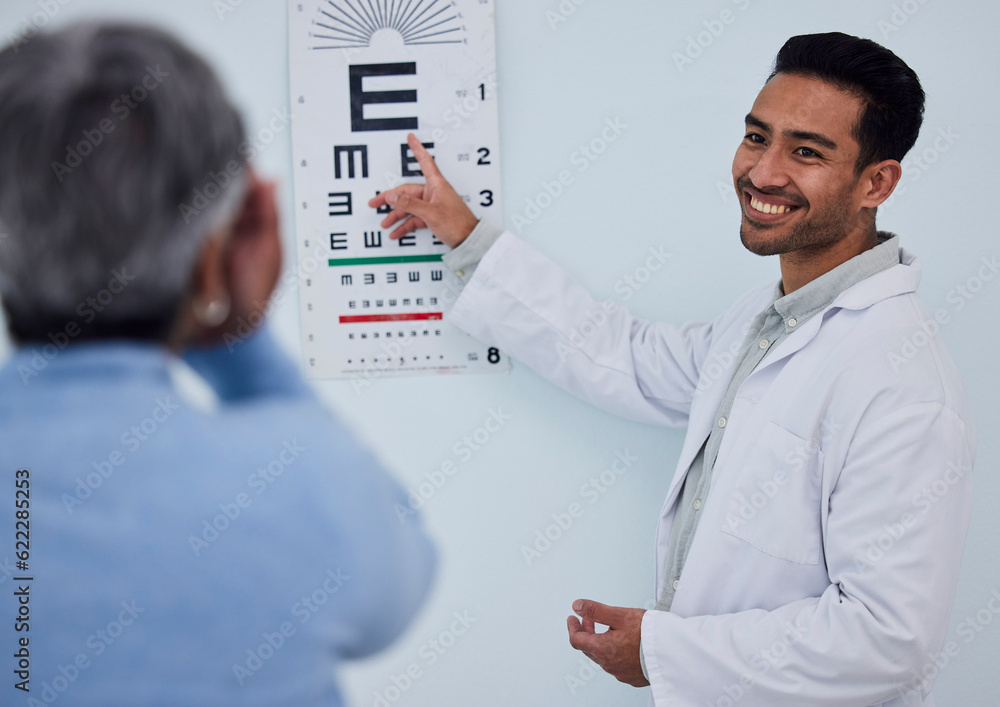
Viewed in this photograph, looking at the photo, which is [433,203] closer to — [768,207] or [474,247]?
[474,247]

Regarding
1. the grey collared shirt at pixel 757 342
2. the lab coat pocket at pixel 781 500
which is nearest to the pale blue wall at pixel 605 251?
the grey collared shirt at pixel 757 342

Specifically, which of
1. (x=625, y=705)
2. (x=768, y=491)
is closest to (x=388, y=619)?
(x=768, y=491)

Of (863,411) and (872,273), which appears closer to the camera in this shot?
(863,411)

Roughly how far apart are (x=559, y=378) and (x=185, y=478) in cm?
68

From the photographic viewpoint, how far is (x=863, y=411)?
0.91 metres

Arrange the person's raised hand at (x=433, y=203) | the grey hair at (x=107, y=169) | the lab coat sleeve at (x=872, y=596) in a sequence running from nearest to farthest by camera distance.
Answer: the grey hair at (x=107, y=169)
the lab coat sleeve at (x=872, y=596)
the person's raised hand at (x=433, y=203)

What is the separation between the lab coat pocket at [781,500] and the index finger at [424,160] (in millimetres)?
630

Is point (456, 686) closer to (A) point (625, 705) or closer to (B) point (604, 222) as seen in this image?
(A) point (625, 705)

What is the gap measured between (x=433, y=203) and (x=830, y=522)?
0.73 metres

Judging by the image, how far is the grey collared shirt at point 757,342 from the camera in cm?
101

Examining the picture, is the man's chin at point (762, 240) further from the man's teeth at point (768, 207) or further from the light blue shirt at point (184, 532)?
the light blue shirt at point (184, 532)

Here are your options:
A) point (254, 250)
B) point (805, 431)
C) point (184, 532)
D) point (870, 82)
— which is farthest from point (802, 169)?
point (184, 532)

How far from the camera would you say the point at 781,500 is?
37.3 inches

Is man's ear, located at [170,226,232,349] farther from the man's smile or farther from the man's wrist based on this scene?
the man's smile
